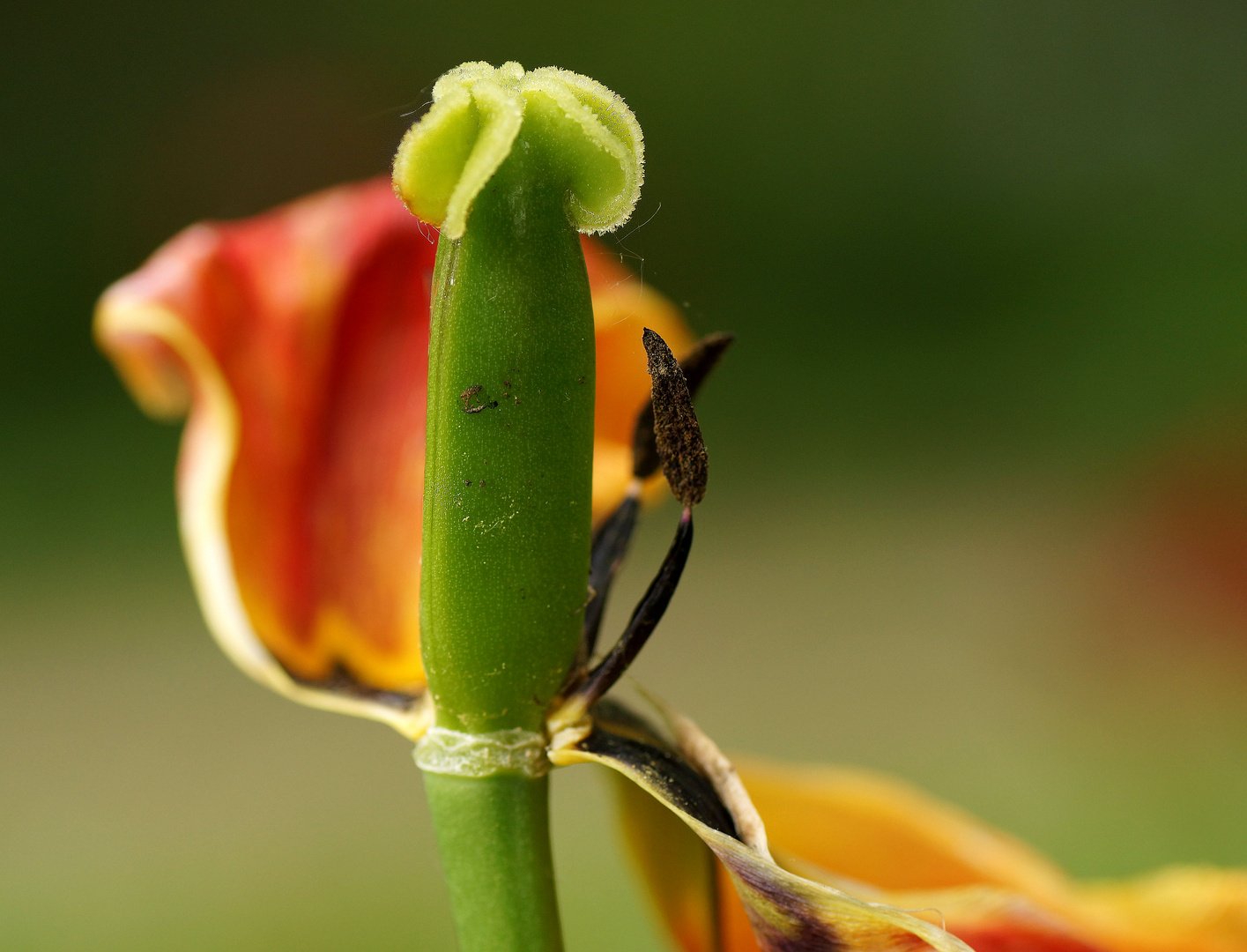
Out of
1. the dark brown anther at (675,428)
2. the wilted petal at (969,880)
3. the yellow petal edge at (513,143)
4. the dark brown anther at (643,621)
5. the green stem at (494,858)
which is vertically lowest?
the wilted petal at (969,880)

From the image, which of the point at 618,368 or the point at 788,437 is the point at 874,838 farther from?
the point at 788,437

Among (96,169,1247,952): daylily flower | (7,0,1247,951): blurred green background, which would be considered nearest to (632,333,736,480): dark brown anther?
(96,169,1247,952): daylily flower

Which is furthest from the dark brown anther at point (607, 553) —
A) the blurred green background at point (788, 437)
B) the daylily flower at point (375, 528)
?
the blurred green background at point (788, 437)

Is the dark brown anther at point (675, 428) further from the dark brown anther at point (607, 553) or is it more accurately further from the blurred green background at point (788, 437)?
the blurred green background at point (788, 437)

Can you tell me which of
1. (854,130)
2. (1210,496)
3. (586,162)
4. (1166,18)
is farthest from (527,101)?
(1166,18)

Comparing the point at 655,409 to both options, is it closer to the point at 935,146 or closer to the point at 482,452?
the point at 482,452
